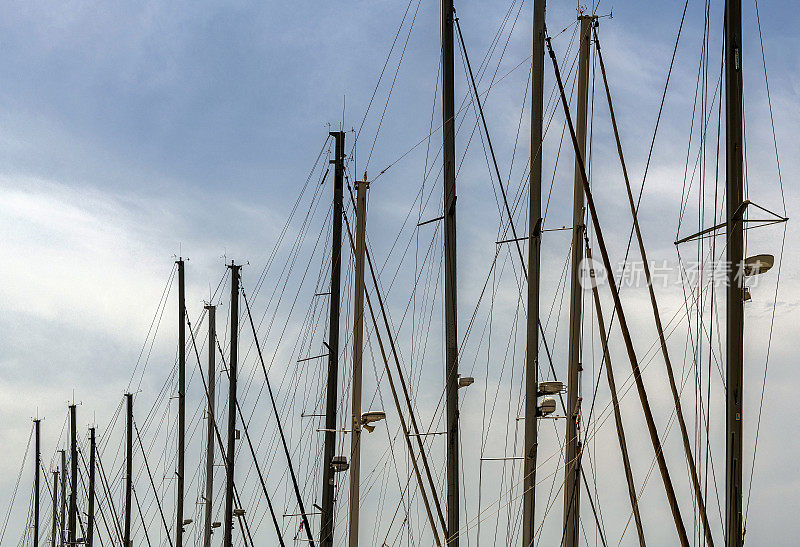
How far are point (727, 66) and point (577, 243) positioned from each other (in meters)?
5.86

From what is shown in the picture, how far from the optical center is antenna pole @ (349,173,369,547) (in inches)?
925

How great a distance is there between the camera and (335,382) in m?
27.2

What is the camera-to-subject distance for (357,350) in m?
24.7

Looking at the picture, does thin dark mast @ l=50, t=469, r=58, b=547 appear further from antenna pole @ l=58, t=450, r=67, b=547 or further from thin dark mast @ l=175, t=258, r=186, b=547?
thin dark mast @ l=175, t=258, r=186, b=547

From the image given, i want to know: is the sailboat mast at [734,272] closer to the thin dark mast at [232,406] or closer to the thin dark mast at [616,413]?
the thin dark mast at [616,413]

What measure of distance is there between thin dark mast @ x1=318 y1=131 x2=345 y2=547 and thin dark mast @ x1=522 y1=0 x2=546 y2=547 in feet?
26.8

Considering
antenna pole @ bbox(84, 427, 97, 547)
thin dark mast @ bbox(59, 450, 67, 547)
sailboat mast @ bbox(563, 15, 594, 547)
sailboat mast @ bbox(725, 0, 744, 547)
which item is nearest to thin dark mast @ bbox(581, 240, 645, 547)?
sailboat mast @ bbox(563, 15, 594, 547)

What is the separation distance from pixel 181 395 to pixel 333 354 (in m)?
15.9

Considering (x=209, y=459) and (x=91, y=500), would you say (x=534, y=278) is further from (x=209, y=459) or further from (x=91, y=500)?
(x=91, y=500)

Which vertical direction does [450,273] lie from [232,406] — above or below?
above

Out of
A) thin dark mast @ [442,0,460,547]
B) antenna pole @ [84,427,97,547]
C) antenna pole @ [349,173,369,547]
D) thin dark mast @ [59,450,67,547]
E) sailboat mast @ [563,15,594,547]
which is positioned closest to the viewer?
sailboat mast @ [563,15,594,547]

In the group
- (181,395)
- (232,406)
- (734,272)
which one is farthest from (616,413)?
(181,395)

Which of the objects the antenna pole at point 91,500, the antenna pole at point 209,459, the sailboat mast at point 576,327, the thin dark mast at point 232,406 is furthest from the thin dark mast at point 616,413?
the antenna pole at point 91,500

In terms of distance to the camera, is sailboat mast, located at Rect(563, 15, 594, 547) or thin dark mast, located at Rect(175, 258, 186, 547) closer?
sailboat mast, located at Rect(563, 15, 594, 547)
